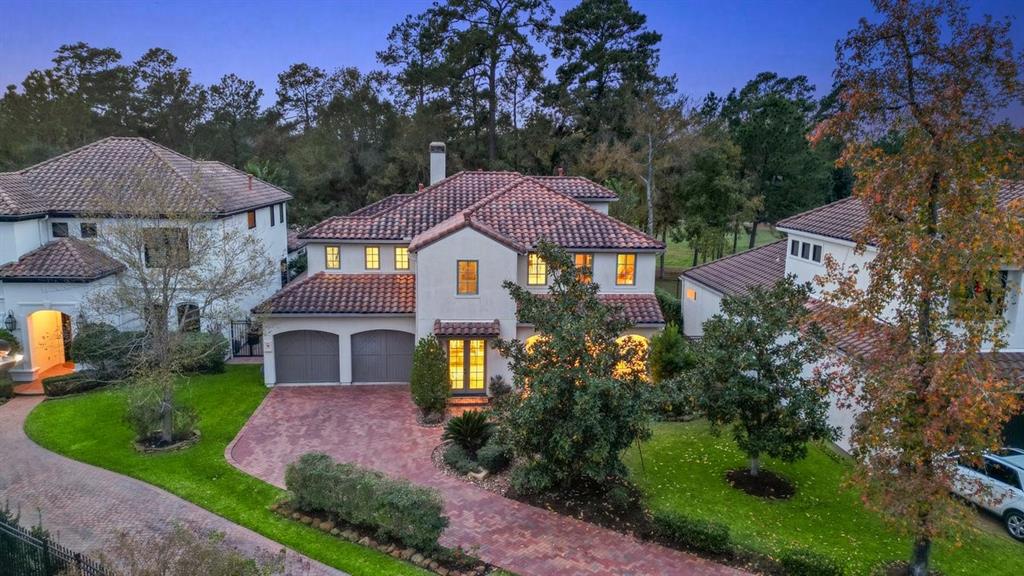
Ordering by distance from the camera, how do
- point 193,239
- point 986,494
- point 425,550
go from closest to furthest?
1. point 986,494
2. point 425,550
3. point 193,239

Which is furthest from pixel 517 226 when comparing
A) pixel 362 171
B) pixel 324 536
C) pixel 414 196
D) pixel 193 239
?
pixel 362 171

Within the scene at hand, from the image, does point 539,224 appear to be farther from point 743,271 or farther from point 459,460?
point 459,460

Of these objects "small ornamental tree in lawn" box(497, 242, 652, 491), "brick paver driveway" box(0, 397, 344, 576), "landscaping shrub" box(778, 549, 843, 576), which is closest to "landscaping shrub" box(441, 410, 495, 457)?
"small ornamental tree in lawn" box(497, 242, 652, 491)

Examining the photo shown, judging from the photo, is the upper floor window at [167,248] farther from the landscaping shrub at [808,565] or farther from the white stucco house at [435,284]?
the landscaping shrub at [808,565]

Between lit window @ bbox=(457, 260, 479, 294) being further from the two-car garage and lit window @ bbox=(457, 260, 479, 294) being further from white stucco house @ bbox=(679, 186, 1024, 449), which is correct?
white stucco house @ bbox=(679, 186, 1024, 449)

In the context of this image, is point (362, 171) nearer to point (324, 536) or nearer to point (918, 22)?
point (324, 536)
